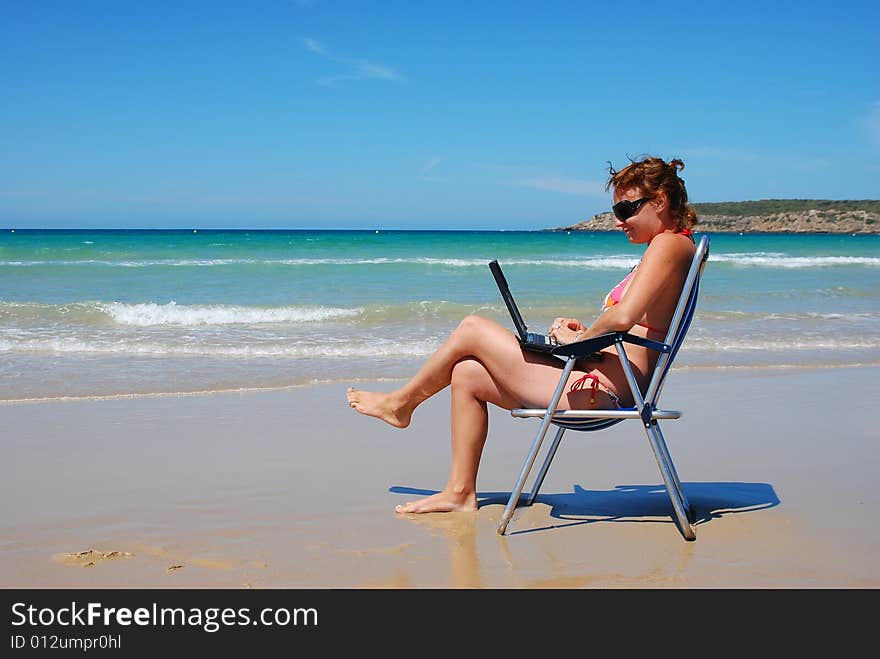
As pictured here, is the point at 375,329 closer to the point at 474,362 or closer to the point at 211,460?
the point at 211,460

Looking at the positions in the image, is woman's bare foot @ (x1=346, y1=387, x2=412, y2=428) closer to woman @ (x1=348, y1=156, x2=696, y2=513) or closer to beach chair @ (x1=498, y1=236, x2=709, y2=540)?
woman @ (x1=348, y1=156, x2=696, y2=513)

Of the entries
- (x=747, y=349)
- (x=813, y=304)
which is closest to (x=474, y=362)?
(x=747, y=349)

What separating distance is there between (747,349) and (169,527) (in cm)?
791

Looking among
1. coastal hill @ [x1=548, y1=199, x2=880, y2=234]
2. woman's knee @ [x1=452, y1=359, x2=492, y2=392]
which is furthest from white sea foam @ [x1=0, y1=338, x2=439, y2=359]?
coastal hill @ [x1=548, y1=199, x2=880, y2=234]

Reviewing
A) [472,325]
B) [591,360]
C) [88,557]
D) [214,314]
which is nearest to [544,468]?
[591,360]

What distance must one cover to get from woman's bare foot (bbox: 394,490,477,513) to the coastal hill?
86.5 metres

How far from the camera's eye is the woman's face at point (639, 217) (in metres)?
3.91

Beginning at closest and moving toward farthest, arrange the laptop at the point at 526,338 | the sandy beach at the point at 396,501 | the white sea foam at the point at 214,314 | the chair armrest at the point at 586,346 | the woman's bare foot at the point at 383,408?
the sandy beach at the point at 396,501 → the chair armrest at the point at 586,346 → the laptop at the point at 526,338 → the woman's bare foot at the point at 383,408 → the white sea foam at the point at 214,314

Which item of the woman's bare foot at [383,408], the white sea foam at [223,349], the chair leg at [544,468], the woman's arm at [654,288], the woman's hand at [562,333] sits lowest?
the white sea foam at [223,349]

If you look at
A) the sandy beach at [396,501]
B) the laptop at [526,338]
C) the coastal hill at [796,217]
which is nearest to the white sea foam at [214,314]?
the sandy beach at [396,501]

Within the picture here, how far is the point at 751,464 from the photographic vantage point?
16.9 ft

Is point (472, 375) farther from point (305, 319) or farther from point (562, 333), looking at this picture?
point (305, 319)

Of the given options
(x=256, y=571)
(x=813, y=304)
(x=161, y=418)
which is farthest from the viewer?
(x=813, y=304)

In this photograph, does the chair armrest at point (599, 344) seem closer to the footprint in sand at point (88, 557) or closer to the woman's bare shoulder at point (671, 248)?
the woman's bare shoulder at point (671, 248)
